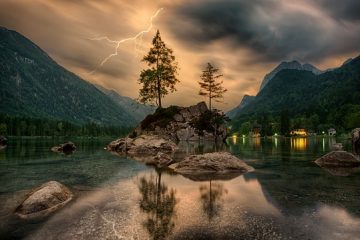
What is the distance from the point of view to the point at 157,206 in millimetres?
10797

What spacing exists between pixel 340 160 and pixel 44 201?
23594 mm

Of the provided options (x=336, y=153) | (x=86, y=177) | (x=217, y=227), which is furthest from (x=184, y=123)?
(x=217, y=227)

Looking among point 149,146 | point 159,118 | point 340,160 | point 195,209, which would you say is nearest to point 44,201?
point 195,209

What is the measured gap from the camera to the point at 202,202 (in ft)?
Answer: 37.8

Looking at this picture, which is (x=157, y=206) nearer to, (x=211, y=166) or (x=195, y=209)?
(x=195, y=209)

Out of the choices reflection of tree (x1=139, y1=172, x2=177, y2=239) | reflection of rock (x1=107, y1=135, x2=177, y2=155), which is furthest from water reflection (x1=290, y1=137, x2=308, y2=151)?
reflection of tree (x1=139, y1=172, x2=177, y2=239)

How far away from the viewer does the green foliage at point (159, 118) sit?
223 ft

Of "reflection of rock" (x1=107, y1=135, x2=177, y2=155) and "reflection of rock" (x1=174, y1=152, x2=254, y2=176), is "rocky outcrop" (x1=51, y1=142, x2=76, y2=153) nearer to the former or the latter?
"reflection of rock" (x1=107, y1=135, x2=177, y2=155)

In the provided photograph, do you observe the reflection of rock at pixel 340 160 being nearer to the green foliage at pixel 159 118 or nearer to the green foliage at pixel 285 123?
the green foliage at pixel 159 118

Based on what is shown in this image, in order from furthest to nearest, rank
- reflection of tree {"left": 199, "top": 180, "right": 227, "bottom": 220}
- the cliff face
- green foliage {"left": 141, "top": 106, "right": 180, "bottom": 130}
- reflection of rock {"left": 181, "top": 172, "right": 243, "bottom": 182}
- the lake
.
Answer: green foliage {"left": 141, "top": 106, "right": 180, "bottom": 130}, the cliff face, reflection of rock {"left": 181, "top": 172, "right": 243, "bottom": 182}, reflection of tree {"left": 199, "top": 180, "right": 227, "bottom": 220}, the lake

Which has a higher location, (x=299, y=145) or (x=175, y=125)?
(x=175, y=125)

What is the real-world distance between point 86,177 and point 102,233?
11354 millimetres

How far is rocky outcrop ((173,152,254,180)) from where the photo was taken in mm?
20303

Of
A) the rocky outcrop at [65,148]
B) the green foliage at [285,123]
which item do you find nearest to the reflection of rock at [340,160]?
the rocky outcrop at [65,148]
